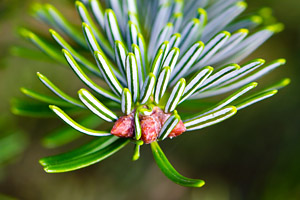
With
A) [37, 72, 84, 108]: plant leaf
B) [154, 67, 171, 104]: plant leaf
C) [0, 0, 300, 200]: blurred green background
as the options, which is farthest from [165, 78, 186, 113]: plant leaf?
[0, 0, 300, 200]: blurred green background

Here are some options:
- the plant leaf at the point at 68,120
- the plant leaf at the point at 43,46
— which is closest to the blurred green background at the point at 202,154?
the plant leaf at the point at 43,46

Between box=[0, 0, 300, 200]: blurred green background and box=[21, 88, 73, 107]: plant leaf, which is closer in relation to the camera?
box=[21, 88, 73, 107]: plant leaf

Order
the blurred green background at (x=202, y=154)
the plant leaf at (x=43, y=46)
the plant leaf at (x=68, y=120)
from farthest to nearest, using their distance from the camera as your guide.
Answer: the blurred green background at (x=202, y=154)
the plant leaf at (x=43, y=46)
the plant leaf at (x=68, y=120)

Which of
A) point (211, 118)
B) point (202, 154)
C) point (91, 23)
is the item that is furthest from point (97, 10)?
point (202, 154)

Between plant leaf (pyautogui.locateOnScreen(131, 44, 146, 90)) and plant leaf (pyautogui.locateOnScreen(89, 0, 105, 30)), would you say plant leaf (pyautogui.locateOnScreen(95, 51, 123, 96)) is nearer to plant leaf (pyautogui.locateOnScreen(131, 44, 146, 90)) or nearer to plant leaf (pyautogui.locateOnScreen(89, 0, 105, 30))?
plant leaf (pyautogui.locateOnScreen(131, 44, 146, 90))

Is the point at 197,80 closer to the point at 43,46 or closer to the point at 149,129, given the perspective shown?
the point at 149,129

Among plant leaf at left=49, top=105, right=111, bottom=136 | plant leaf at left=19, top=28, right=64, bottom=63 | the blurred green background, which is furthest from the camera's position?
the blurred green background

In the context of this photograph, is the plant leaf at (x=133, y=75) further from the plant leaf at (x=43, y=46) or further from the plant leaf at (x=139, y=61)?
the plant leaf at (x=43, y=46)
